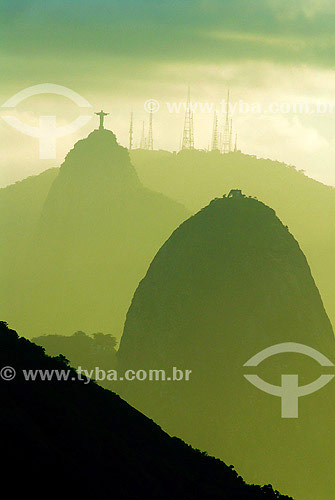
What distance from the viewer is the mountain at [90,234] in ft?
415

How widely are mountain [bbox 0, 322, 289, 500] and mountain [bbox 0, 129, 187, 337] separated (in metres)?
99.9

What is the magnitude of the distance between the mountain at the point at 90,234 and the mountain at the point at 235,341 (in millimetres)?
71360

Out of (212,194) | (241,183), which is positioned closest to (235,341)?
(212,194)

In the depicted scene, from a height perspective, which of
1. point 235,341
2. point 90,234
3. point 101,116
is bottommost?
point 235,341

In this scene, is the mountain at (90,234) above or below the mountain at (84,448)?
above

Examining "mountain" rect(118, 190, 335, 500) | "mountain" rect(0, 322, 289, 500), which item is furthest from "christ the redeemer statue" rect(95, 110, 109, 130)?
"mountain" rect(0, 322, 289, 500)

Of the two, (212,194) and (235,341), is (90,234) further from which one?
(235,341)

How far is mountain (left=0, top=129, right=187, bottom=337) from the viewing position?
12650 cm

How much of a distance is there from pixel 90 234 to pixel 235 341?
90050mm

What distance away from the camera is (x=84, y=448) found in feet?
53.4

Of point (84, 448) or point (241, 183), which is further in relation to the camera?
point (241, 183)

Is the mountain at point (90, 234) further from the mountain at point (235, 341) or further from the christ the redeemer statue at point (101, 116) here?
the mountain at point (235, 341)

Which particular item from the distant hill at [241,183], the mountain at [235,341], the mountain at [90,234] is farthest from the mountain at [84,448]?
the distant hill at [241,183]

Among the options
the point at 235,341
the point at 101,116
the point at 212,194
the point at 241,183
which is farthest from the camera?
the point at 241,183
